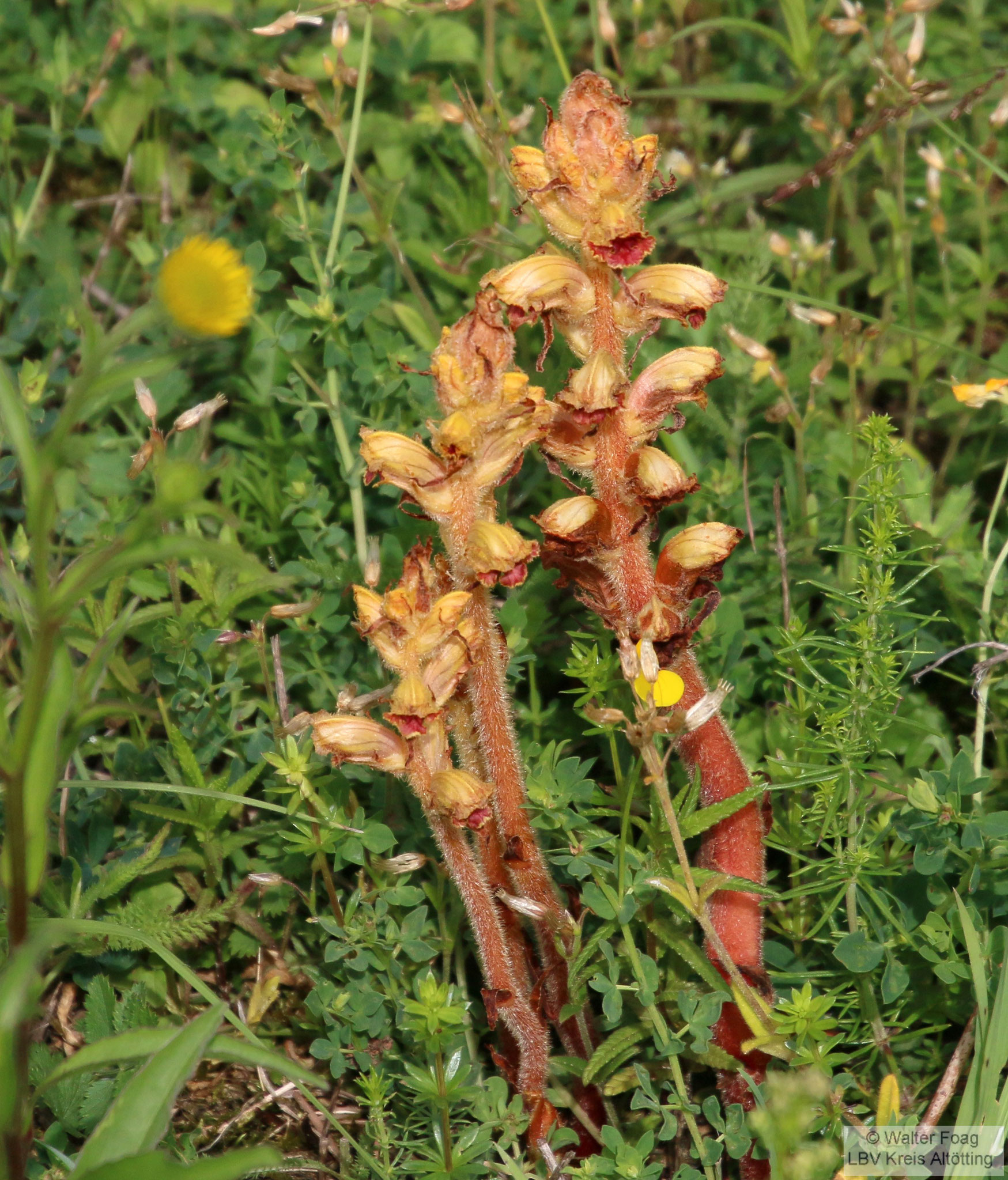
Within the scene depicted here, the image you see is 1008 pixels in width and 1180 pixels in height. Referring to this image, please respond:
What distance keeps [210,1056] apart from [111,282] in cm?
292

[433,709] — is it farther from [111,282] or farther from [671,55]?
[671,55]

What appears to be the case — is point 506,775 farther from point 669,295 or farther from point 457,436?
point 669,295

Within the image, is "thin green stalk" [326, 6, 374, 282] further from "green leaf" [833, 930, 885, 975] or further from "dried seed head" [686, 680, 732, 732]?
"green leaf" [833, 930, 885, 975]

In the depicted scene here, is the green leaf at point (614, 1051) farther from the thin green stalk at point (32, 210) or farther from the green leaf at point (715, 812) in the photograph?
the thin green stalk at point (32, 210)

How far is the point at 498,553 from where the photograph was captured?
1.95m

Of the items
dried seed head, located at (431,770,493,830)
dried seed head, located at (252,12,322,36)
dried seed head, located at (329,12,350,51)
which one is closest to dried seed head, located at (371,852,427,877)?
dried seed head, located at (431,770,493,830)

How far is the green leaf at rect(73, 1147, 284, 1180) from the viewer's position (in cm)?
152

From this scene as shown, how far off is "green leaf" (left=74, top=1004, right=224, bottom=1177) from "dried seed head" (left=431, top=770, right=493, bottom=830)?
20.6 inches

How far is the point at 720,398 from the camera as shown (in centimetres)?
342

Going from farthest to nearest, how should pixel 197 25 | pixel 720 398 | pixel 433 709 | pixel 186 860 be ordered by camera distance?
1. pixel 197 25
2. pixel 720 398
3. pixel 186 860
4. pixel 433 709

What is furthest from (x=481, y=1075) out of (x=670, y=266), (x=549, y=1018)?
(x=670, y=266)

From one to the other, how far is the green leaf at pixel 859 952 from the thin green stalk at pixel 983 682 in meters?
0.43

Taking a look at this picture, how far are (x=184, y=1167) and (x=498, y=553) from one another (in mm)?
999

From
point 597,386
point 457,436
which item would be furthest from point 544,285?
point 457,436
